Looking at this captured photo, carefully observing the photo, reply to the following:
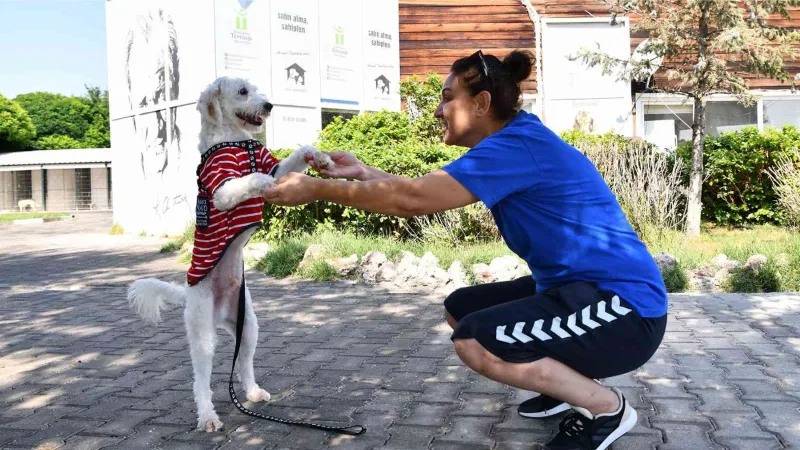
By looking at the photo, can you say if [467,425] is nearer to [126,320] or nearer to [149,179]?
[126,320]

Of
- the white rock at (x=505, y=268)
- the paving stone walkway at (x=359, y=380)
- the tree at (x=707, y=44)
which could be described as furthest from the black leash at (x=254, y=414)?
the tree at (x=707, y=44)

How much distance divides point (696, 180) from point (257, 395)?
9.49 metres

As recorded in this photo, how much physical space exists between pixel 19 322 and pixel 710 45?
10.3m

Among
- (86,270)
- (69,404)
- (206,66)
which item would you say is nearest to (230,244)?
(69,404)

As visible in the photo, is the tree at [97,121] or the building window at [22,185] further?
the tree at [97,121]

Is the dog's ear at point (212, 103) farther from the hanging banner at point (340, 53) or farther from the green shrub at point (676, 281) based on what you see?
the hanging banner at point (340, 53)

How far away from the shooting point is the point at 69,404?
4.27 meters

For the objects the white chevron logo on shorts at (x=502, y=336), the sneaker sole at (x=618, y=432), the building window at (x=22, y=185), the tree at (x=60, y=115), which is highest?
the tree at (x=60, y=115)

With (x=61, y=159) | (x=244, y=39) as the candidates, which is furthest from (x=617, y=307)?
(x=61, y=159)

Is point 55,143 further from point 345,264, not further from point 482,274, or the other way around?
point 482,274

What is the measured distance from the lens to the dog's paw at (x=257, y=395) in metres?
4.20

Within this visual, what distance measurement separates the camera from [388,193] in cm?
314

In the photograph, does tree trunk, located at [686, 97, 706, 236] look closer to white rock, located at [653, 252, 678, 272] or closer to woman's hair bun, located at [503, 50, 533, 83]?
white rock, located at [653, 252, 678, 272]

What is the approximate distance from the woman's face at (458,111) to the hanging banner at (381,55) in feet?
44.9
